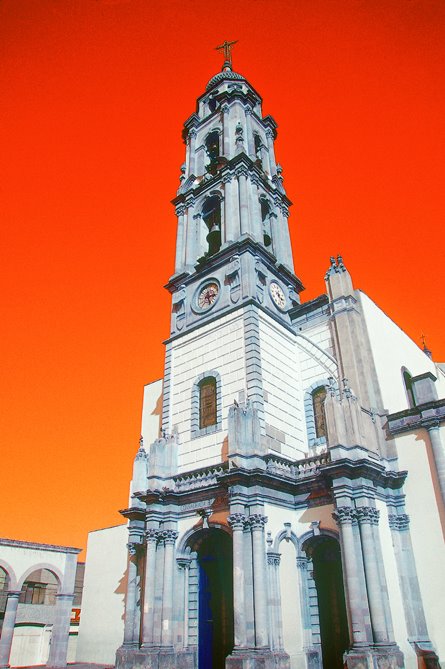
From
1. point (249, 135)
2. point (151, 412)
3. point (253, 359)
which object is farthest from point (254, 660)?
point (249, 135)

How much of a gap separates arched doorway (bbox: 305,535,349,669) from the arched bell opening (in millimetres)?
3611

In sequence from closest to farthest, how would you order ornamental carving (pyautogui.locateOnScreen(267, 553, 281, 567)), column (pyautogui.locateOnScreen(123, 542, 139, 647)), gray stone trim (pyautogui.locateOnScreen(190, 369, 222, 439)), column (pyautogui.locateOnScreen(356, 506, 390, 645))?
column (pyautogui.locateOnScreen(356, 506, 390, 645)) < ornamental carving (pyautogui.locateOnScreen(267, 553, 281, 567)) < column (pyautogui.locateOnScreen(123, 542, 139, 647)) < gray stone trim (pyautogui.locateOnScreen(190, 369, 222, 439))

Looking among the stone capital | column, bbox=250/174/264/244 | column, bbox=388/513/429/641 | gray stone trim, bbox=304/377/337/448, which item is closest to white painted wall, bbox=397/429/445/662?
column, bbox=388/513/429/641

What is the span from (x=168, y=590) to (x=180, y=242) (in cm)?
1925

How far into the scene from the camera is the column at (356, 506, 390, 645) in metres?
15.8

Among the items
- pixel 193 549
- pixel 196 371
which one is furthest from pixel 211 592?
pixel 196 371

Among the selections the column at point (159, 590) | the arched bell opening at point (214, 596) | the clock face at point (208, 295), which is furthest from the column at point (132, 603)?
the clock face at point (208, 295)

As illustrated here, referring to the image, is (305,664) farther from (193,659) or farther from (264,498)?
(264,498)

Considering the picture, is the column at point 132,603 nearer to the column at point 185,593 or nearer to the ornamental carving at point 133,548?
the ornamental carving at point 133,548

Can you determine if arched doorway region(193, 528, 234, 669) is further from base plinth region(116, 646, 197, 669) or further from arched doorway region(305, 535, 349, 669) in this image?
arched doorway region(305, 535, 349, 669)

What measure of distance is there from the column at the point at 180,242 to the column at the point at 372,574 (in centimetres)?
1711

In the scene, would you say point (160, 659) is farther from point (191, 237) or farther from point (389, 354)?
point (191, 237)

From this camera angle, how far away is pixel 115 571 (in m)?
28.4

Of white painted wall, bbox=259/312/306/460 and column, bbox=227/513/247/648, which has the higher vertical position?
white painted wall, bbox=259/312/306/460
